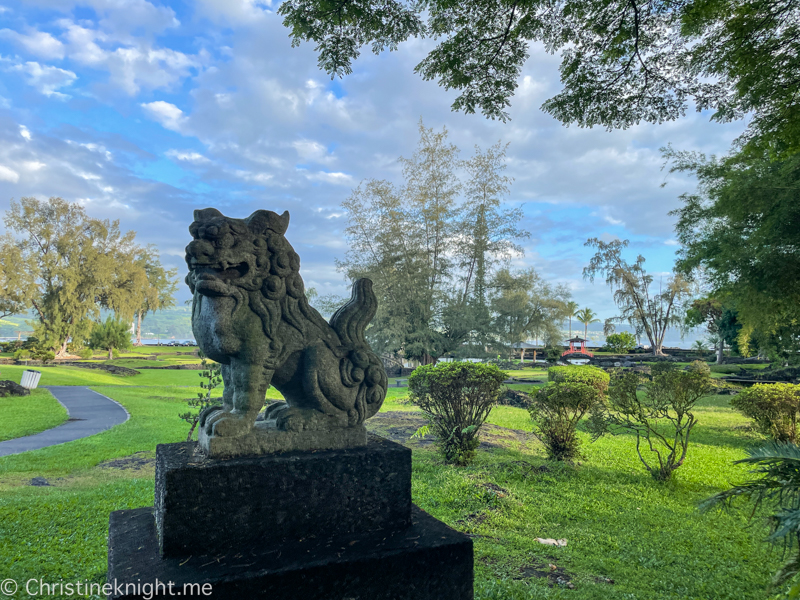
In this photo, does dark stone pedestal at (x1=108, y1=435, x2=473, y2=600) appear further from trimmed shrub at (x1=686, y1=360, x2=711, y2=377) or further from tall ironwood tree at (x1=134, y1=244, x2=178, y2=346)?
tall ironwood tree at (x1=134, y1=244, x2=178, y2=346)

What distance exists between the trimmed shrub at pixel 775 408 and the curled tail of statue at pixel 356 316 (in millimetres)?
6459

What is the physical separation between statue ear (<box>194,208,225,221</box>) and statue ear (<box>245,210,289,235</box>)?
14cm

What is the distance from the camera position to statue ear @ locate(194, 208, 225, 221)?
208 centimetres

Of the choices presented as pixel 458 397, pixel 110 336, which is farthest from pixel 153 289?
pixel 458 397

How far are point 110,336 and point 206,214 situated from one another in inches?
1021

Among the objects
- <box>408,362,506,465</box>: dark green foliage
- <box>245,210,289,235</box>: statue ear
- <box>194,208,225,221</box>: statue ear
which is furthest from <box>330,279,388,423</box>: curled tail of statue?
<box>408,362,506,465</box>: dark green foliage

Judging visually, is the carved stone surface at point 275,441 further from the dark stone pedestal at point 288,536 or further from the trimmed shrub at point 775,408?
the trimmed shrub at point 775,408

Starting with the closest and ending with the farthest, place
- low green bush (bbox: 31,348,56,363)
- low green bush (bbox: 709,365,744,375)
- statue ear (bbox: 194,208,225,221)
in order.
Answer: statue ear (bbox: 194,208,225,221)
low green bush (bbox: 31,348,56,363)
low green bush (bbox: 709,365,744,375)

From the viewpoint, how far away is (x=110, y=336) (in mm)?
23766

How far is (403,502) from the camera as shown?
7.01 ft

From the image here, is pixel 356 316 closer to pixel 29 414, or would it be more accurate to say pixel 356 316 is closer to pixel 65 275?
pixel 29 414

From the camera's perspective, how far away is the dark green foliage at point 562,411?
5.60 metres

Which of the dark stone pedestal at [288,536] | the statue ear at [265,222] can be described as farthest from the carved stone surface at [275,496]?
the statue ear at [265,222]

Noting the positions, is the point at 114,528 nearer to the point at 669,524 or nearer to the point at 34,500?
the point at 34,500
